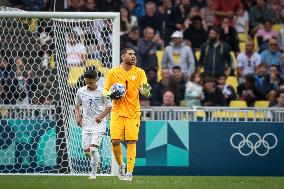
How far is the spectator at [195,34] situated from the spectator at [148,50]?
896mm

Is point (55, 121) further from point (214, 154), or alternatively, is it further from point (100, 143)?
point (214, 154)

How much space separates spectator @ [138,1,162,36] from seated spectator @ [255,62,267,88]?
2.95 metres

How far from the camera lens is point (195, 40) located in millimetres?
25516

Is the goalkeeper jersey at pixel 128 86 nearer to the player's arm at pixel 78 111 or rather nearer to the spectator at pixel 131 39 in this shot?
the player's arm at pixel 78 111

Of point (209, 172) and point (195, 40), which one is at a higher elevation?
point (195, 40)

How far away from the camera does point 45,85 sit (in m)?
19.5

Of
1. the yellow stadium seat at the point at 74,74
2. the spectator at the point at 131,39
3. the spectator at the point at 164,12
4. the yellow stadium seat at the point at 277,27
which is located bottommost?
the yellow stadium seat at the point at 74,74

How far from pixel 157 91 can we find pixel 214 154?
2.61 meters

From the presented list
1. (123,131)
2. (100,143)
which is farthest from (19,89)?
(123,131)

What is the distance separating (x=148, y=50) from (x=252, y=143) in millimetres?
4315

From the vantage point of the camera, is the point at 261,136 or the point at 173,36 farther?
the point at 173,36

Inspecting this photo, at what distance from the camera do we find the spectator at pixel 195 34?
25328mm

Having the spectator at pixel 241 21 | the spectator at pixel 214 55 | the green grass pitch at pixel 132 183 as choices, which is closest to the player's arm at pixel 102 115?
the green grass pitch at pixel 132 183

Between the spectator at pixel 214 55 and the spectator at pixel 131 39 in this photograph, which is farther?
the spectator at pixel 131 39
